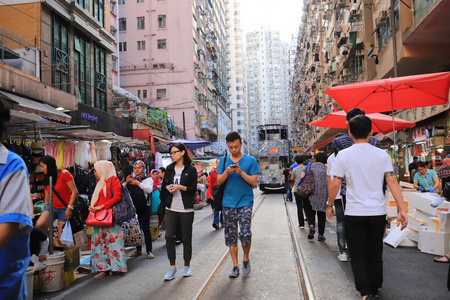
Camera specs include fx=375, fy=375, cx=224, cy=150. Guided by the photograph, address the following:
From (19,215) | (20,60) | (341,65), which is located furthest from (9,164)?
(341,65)

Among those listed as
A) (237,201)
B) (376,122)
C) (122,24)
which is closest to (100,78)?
(376,122)

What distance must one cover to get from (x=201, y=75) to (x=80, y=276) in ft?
127

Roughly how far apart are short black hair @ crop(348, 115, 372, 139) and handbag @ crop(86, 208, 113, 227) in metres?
3.68

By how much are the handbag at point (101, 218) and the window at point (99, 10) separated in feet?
53.4

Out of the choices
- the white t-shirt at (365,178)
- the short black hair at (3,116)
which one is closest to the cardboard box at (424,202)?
the white t-shirt at (365,178)

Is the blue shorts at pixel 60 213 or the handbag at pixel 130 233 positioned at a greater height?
the blue shorts at pixel 60 213

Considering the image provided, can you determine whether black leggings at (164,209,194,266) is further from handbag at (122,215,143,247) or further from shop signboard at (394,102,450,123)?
shop signboard at (394,102,450,123)

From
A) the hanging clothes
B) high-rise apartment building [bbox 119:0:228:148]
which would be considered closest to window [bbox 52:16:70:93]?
the hanging clothes

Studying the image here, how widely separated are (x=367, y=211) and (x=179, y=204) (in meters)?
2.65

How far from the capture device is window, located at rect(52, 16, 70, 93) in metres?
15.5

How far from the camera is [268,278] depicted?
506cm

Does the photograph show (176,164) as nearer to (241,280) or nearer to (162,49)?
(241,280)

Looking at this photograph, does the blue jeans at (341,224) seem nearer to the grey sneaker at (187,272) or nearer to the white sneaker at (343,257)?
the white sneaker at (343,257)

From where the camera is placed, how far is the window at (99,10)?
19.3 metres
